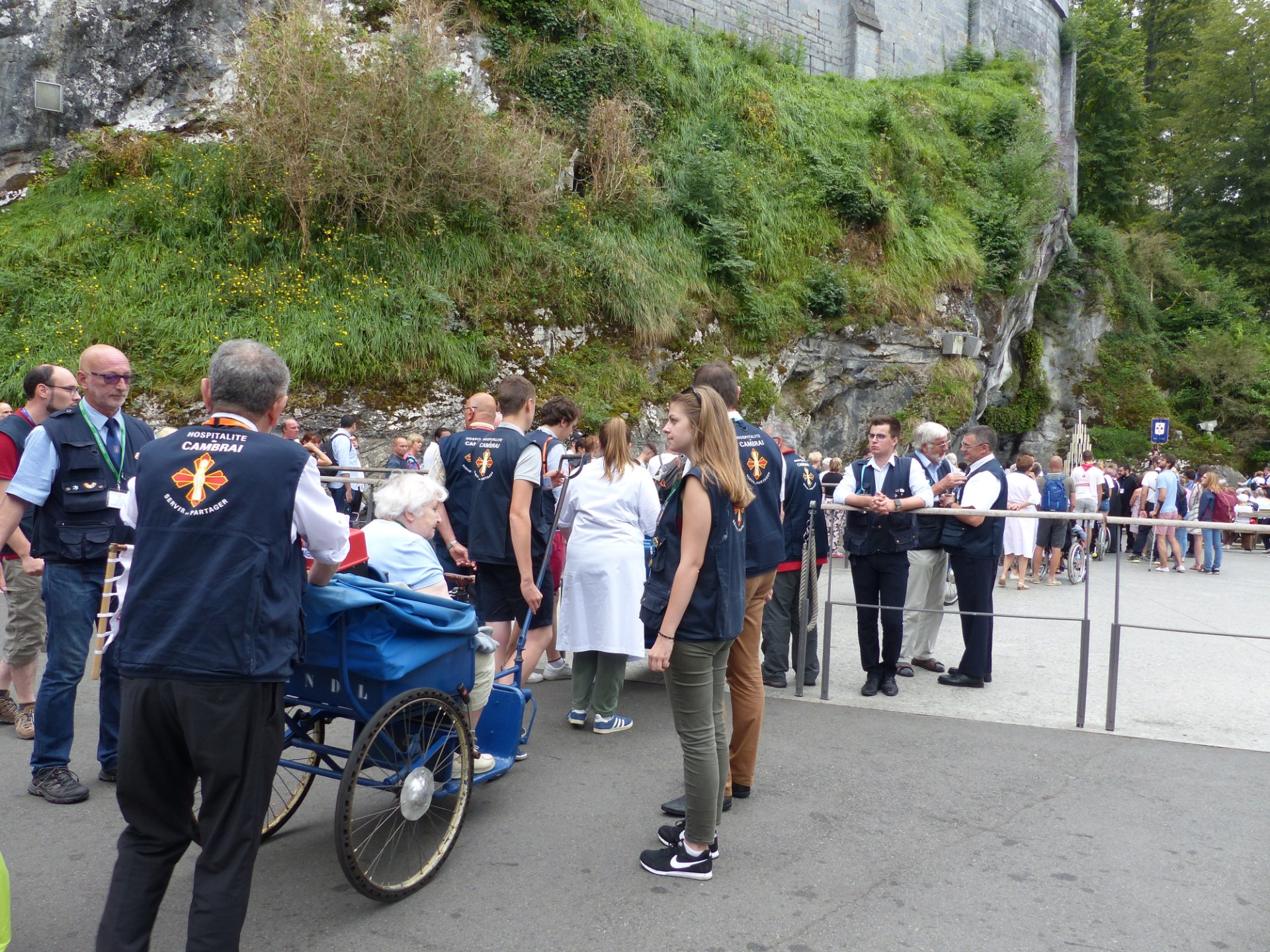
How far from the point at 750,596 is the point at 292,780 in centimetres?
220

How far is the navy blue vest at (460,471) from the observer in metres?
5.52

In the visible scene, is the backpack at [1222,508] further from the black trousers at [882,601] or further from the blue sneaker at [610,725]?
the blue sneaker at [610,725]

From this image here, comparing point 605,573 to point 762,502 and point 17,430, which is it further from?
point 17,430

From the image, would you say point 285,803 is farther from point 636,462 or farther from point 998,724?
point 998,724

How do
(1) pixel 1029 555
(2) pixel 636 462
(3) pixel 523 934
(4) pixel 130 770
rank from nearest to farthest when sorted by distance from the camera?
(4) pixel 130 770, (3) pixel 523 934, (2) pixel 636 462, (1) pixel 1029 555

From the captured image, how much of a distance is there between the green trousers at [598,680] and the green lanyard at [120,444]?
263 cm

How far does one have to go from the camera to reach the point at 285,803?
3.97m

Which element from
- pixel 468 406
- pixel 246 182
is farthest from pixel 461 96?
pixel 468 406

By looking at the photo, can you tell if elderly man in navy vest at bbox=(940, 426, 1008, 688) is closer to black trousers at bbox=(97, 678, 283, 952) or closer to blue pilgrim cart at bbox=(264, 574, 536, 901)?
blue pilgrim cart at bbox=(264, 574, 536, 901)

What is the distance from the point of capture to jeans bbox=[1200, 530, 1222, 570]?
21.2 ft

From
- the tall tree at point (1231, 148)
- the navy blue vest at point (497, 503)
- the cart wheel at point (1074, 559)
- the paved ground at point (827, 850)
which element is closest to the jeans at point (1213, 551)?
the paved ground at point (827, 850)

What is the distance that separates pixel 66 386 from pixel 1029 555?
10.9 m

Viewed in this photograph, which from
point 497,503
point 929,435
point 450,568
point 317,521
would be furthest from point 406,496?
point 929,435

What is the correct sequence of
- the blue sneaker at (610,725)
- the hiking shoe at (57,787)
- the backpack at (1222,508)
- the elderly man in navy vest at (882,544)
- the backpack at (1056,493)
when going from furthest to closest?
the backpack at (1222,508), the backpack at (1056,493), the elderly man in navy vest at (882,544), the blue sneaker at (610,725), the hiking shoe at (57,787)
